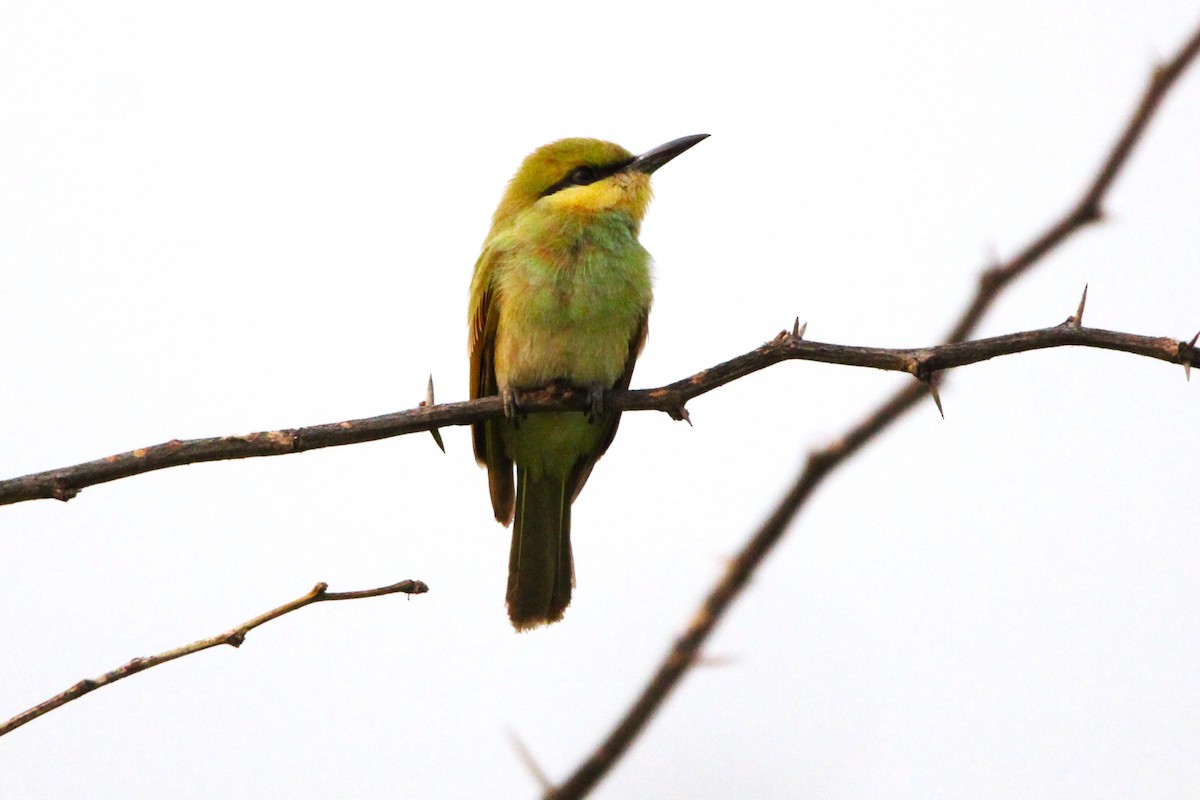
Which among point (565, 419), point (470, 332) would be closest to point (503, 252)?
point (470, 332)

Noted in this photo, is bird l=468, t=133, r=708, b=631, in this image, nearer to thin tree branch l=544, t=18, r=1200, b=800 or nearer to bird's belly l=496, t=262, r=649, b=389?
bird's belly l=496, t=262, r=649, b=389

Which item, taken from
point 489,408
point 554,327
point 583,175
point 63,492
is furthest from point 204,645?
point 583,175

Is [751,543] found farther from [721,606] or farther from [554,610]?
[554,610]

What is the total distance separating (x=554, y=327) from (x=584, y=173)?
0.81 metres

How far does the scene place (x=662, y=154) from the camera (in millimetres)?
4852

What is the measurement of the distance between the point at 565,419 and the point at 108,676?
263cm

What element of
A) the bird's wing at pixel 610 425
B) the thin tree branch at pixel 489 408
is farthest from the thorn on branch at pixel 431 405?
the bird's wing at pixel 610 425

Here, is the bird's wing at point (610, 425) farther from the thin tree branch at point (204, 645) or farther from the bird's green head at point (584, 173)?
the thin tree branch at point (204, 645)

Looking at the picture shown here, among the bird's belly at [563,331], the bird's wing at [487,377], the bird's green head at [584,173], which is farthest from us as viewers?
the bird's green head at [584,173]

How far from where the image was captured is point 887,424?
2531 mm

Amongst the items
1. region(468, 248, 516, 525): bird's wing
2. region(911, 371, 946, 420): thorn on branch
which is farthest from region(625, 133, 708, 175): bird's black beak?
region(911, 371, 946, 420): thorn on branch

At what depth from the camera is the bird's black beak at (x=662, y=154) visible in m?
4.83

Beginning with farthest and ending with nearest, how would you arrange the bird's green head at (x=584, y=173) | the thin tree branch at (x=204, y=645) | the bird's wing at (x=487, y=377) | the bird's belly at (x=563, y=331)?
the bird's green head at (x=584, y=173)
the bird's wing at (x=487, y=377)
the bird's belly at (x=563, y=331)
the thin tree branch at (x=204, y=645)

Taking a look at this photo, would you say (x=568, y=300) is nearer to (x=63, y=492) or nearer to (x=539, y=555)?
(x=539, y=555)
